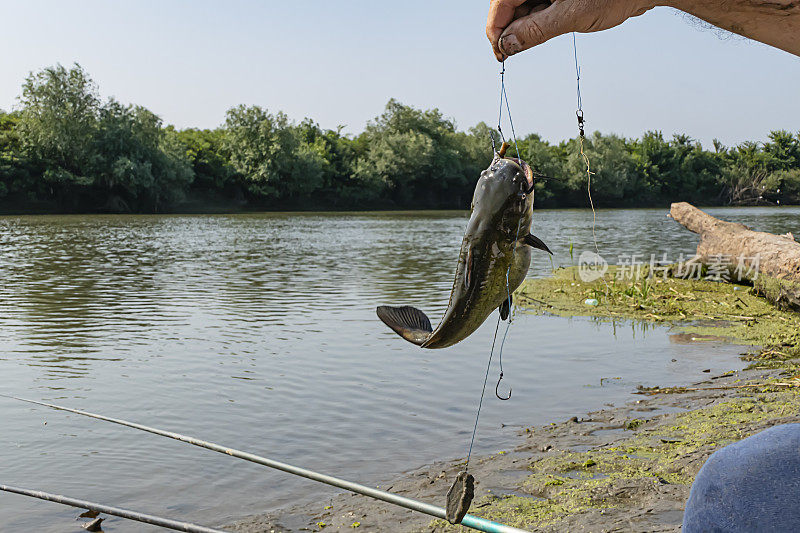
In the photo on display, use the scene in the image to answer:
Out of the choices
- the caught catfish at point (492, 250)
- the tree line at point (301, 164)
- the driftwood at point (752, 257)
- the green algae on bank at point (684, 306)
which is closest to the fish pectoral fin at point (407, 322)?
the caught catfish at point (492, 250)

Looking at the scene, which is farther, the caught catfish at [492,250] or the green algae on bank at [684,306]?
the green algae on bank at [684,306]

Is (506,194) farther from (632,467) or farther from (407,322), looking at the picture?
(632,467)

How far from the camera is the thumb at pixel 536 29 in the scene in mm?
1771

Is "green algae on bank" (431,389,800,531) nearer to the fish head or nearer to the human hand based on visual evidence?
the fish head

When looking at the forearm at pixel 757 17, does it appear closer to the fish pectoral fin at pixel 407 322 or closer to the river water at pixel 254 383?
the fish pectoral fin at pixel 407 322

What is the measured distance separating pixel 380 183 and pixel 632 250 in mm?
57484

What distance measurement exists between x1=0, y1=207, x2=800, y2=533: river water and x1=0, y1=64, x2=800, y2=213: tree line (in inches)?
1854

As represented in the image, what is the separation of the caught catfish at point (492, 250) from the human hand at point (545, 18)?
0.35 m

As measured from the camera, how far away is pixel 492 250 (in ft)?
7.05

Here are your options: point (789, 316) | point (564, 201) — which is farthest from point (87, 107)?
point (789, 316)

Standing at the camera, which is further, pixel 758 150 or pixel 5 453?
pixel 758 150

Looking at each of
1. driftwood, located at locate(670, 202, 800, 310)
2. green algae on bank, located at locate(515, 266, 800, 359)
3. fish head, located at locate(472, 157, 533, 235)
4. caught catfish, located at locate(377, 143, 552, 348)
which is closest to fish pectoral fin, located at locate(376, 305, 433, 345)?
caught catfish, located at locate(377, 143, 552, 348)

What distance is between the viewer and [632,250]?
26688 mm

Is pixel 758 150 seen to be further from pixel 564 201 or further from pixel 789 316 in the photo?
pixel 789 316
